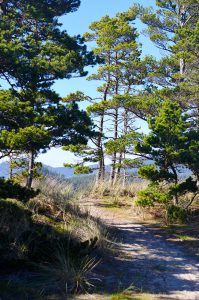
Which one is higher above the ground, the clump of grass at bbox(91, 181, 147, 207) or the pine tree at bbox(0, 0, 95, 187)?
the pine tree at bbox(0, 0, 95, 187)

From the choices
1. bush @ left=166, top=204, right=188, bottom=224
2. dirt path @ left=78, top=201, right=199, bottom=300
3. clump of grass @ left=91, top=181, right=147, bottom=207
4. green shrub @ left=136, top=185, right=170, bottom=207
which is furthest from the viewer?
clump of grass @ left=91, top=181, right=147, bottom=207

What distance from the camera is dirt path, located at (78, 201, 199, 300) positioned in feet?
21.1

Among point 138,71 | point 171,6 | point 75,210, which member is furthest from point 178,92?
point 75,210

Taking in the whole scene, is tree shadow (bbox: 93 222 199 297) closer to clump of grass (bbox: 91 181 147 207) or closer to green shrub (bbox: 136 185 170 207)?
green shrub (bbox: 136 185 170 207)

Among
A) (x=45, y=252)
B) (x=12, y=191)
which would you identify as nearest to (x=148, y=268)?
(x=45, y=252)

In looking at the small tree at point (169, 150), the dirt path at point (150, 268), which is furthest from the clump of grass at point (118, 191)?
the dirt path at point (150, 268)

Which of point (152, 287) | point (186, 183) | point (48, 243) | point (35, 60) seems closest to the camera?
point (152, 287)

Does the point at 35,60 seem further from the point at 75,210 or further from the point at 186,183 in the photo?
the point at 186,183

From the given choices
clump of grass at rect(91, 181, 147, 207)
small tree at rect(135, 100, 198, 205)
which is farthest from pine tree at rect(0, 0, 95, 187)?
clump of grass at rect(91, 181, 147, 207)

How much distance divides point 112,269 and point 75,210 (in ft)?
11.1

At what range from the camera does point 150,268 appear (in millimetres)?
7637

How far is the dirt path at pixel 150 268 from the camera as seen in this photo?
6.43 meters

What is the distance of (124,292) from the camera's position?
6.16 metres

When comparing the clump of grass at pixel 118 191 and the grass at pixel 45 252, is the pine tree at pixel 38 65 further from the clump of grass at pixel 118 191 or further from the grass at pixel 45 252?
the clump of grass at pixel 118 191
